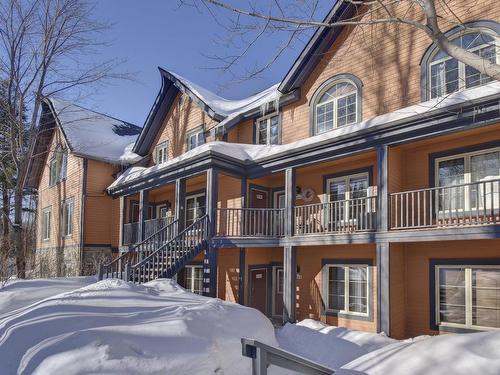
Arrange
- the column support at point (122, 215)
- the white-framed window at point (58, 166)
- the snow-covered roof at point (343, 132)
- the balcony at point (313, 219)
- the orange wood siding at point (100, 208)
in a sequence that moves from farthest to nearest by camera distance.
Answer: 1. the white-framed window at point (58, 166)
2. the orange wood siding at point (100, 208)
3. the column support at point (122, 215)
4. the balcony at point (313, 219)
5. the snow-covered roof at point (343, 132)

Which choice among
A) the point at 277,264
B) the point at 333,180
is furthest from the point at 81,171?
the point at 333,180

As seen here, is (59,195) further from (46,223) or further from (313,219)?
(313,219)

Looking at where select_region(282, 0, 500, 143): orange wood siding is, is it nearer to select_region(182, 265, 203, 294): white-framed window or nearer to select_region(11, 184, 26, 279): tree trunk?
select_region(182, 265, 203, 294): white-framed window

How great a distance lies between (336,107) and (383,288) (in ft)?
18.8

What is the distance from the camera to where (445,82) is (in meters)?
10.0

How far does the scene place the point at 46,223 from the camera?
75.3 ft

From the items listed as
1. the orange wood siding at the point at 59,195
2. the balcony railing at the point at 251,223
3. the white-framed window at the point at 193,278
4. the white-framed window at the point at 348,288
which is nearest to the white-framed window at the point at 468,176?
the white-framed window at the point at 348,288

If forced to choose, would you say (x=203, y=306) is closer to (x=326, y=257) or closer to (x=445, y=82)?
(x=326, y=257)

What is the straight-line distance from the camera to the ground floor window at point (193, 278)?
15.3 m

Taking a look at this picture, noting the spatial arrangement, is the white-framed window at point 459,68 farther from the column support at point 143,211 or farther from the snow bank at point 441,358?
the column support at point 143,211

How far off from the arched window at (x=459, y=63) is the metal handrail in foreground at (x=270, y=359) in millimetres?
8130

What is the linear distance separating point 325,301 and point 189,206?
7265 millimetres

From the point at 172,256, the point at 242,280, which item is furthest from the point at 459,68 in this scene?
the point at 172,256

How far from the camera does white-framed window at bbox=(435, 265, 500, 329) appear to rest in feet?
28.6
